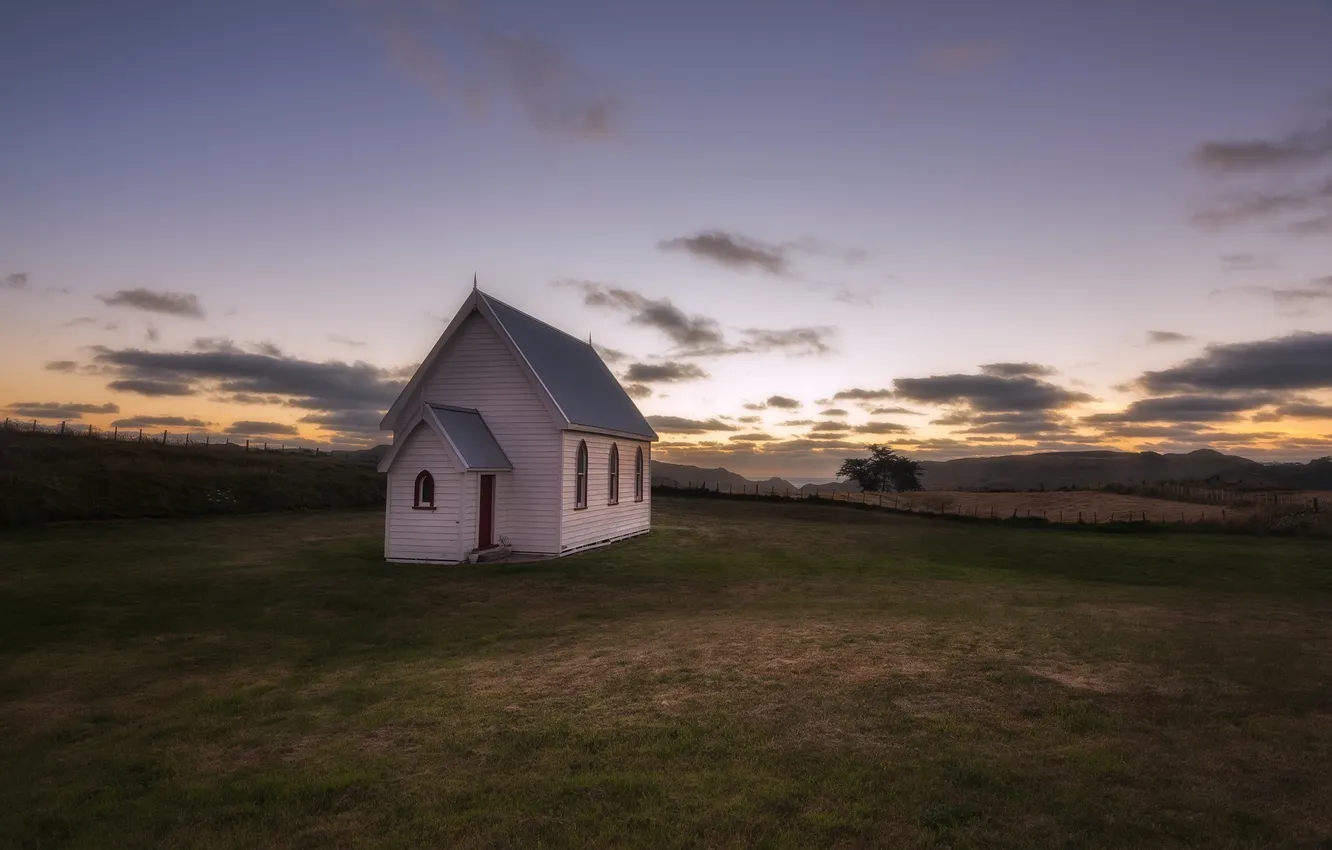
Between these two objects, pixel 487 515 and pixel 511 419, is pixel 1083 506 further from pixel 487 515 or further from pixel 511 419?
pixel 487 515

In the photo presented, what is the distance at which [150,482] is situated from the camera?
130 feet

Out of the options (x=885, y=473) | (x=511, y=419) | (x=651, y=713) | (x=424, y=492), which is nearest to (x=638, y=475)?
(x=511, y=419)

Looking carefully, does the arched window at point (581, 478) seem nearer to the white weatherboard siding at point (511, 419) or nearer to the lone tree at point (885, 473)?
the white weatherboard siding at point (511, 419)

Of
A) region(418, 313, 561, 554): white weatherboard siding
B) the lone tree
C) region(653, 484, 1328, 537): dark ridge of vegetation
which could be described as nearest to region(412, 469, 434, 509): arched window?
region(418, 313, 561, 554): white weatherboard siding

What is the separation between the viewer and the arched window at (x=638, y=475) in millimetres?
36562

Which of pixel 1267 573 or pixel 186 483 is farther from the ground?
pixel 186 483

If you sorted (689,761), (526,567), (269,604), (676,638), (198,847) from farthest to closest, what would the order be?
(526,567)
(269,604)
(676,638)
(689,761)
(198,847)

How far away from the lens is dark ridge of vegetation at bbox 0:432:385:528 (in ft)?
111

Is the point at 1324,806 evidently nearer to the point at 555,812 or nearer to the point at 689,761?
the point at 689,761

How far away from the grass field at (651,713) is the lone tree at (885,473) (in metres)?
83.7

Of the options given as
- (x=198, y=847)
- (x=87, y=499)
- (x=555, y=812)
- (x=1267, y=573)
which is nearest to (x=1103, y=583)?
(x=1267, y=573)

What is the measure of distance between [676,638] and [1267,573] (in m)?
A: 23.0

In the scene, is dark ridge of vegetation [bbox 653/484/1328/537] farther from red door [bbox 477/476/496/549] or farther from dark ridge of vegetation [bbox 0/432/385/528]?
red door [bbox 477/476/496/549]

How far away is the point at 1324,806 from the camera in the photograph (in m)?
7.18
